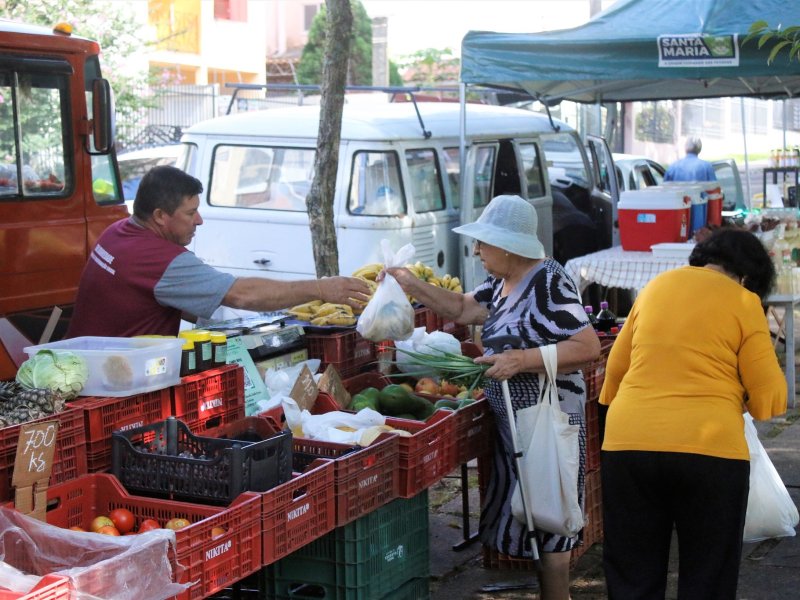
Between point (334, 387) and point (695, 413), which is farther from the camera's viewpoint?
point (334, 387)

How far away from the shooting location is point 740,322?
3.74 m

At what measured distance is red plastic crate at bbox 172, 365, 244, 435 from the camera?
4023mm

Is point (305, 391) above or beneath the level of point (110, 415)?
beneath

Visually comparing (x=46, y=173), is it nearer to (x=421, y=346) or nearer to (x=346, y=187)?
(x=421, y=346)

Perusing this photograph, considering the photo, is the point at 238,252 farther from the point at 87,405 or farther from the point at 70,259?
the point at 87,405

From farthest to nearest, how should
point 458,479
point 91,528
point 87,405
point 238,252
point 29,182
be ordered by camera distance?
point 238,252 < point 458,479 < point 29,182 < point 87,405 < point 91,528

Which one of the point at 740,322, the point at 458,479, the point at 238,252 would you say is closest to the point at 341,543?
the point at 740,322

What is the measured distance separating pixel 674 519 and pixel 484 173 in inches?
289

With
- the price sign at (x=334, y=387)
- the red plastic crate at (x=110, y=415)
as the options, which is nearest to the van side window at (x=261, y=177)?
the price sign at (x=334, y=387)

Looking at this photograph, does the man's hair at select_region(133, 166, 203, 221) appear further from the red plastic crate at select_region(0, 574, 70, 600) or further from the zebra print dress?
the red plastic crate at select_region(0, 574, 70, 600)

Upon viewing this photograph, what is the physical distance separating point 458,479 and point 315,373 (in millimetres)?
2392

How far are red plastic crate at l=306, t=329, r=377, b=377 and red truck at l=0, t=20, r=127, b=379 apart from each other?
195 cm


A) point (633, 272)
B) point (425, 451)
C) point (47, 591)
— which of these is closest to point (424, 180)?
point (633, 272)

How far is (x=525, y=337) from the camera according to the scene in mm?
4477
